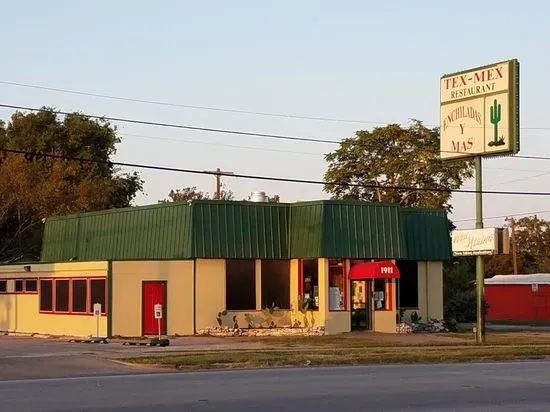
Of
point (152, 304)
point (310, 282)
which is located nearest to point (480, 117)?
point (310, 282)

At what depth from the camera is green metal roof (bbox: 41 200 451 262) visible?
4206cm

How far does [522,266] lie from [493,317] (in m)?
32.3

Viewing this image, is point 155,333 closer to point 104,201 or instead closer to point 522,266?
point 104,201

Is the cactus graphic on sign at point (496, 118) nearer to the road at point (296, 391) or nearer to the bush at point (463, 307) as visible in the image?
the road at point (296, 391)

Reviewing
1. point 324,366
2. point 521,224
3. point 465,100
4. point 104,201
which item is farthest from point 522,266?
point 324,366

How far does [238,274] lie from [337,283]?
4068 mm

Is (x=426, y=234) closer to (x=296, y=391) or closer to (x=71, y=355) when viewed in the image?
(x=71, y=355)

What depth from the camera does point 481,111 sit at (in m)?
39.3

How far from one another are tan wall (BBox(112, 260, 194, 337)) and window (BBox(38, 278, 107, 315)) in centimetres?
64

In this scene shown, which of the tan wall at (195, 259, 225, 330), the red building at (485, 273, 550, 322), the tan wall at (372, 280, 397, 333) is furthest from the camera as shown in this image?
the red building at (485, 273, 550, 322)

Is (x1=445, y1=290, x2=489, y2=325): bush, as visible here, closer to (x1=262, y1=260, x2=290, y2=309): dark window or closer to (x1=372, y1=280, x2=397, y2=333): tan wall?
(x1=372, y1=280, x2=397, y2=333): tan wall

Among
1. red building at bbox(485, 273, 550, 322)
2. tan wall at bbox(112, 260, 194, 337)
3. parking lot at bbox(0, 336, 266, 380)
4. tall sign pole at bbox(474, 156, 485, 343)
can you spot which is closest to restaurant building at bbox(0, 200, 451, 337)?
tan wall at bbox(112, 260, 194, 337)

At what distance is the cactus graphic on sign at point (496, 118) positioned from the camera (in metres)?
38.8

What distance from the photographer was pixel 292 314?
42.9m
